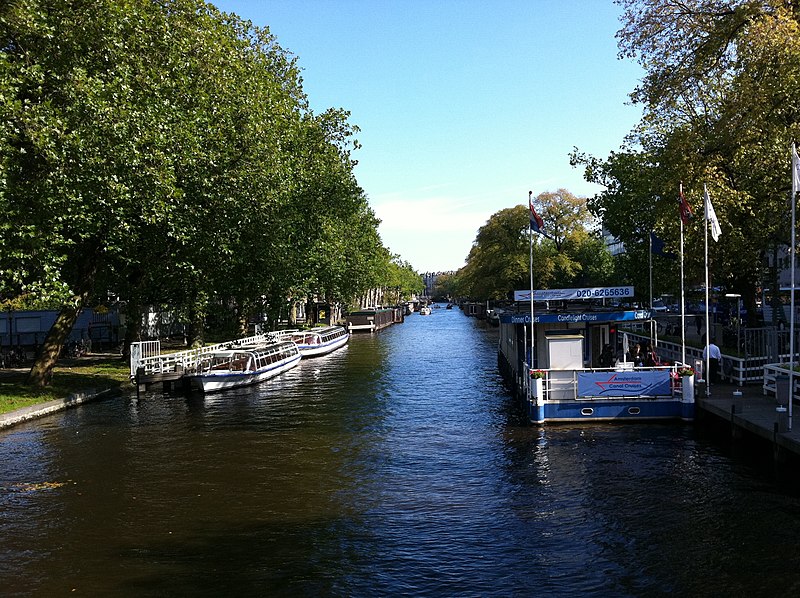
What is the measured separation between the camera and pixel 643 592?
11508 millimetres

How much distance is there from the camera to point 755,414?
21125 millimetres

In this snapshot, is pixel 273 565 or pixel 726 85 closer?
pixel 273 565

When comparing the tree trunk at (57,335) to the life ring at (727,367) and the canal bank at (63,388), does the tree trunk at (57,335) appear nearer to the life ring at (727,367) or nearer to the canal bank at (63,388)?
the canal bank at (63,388)

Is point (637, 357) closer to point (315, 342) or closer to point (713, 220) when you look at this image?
point (713, 220)

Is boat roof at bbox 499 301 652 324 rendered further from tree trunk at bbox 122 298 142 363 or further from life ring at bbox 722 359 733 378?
tree trunk at bbox 122 298 142 363

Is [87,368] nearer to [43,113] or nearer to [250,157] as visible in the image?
[250,157]

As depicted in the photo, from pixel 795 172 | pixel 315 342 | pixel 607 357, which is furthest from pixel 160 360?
pixel 795 172

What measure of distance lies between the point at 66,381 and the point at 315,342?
27.1 m

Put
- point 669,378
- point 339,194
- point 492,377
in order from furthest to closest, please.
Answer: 1. point 339,194
2. point 492,377
3. point 669,378

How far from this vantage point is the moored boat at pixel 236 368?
117 feet

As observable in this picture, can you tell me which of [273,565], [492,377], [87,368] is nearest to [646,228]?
[492,377]

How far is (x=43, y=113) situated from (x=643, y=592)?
26.7 meters

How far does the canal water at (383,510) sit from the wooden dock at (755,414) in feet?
3.16

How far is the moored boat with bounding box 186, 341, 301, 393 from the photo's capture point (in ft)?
117
